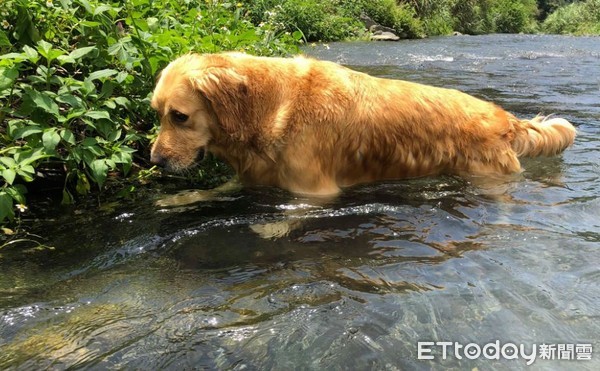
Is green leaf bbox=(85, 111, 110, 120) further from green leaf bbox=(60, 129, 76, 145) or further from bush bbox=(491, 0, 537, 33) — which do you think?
bush bbox=(491, 0, 537, 33)

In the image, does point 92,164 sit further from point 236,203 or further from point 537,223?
point 537,223

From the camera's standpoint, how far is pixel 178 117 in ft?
14.7

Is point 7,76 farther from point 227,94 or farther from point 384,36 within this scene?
point 384,36

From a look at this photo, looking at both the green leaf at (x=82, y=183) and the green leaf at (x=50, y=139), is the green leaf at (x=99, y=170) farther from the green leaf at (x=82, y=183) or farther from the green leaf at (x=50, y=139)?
the green leaf at (x=82, y=183)

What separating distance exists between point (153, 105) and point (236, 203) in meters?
1.11

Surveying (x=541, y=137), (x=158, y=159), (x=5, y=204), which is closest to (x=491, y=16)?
(x=541, y=137)

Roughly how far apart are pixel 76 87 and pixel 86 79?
125 millimetres

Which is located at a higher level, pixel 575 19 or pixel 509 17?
pixel 509 17

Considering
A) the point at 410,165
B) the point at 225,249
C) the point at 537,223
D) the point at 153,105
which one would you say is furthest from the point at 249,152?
the point at 537,223

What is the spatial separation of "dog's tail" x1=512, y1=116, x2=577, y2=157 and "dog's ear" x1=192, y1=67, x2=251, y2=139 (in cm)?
297

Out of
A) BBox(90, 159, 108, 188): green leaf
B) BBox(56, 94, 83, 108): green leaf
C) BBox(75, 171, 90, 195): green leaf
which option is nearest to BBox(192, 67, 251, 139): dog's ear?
BBox(56, 94, 83, 108): green leaf

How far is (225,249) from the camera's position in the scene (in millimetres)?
3793

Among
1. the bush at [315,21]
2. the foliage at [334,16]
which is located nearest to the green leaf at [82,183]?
the foliage at [334,16]

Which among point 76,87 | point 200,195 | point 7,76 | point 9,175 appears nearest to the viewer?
point 9,175
